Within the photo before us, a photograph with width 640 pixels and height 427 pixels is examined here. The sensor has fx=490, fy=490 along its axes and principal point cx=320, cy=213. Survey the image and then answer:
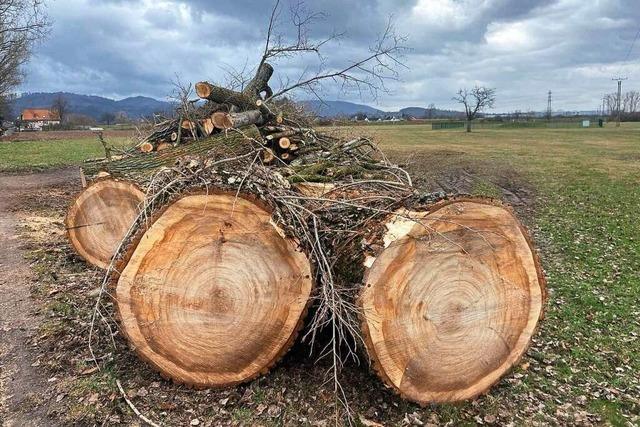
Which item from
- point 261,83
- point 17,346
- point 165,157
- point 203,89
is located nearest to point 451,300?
point 17,346

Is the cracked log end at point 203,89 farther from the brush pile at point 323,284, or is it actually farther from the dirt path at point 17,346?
the brush pile at point 323,284

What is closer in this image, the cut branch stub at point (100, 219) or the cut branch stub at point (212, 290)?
the cut branch stub at point (212, 290)

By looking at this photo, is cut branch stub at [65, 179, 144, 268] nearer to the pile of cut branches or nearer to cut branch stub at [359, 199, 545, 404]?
the pile of cut branches

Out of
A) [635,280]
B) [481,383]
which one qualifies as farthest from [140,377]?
[635,280]

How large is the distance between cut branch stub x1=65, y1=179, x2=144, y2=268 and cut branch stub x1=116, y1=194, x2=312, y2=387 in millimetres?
2528

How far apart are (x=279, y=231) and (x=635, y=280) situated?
15.8 feet

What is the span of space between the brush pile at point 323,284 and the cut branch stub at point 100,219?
2.38 metres

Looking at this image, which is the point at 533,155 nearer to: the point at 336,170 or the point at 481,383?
the point at 336,170

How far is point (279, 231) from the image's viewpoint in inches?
124

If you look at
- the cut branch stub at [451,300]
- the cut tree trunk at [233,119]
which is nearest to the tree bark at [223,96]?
the cut tree trunk at [233,119]

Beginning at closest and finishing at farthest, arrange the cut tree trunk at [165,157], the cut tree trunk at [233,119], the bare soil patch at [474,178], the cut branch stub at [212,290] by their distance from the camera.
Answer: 1. the cut branch stub at [212,290]
2. the cut tree trunk at [165,157]
3. the cut tree trunk at [233,119]
4. the bare soil patch at [474,178]

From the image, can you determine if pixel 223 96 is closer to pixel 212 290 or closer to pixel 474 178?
pixel 212 290

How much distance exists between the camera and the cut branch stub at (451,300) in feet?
9.92

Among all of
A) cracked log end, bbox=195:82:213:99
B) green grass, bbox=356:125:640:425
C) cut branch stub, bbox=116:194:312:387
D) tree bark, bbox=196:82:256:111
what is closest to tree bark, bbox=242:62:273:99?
tree bark, bbox=196:82:256:111
